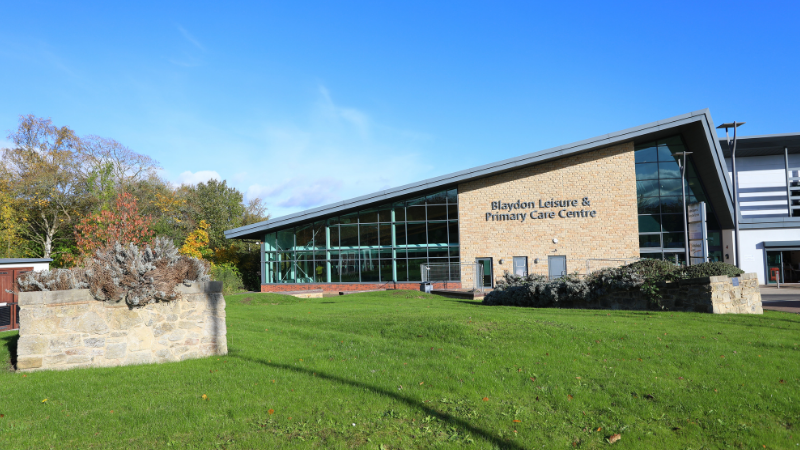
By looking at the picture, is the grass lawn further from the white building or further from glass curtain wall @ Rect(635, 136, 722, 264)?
the white building

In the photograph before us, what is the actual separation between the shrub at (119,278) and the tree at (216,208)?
36.0 meters

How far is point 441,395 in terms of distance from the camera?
238 inches

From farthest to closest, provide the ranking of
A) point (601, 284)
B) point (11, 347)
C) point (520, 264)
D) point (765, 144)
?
point (765, 144)
point (520, 264)
point (601, 284)
point (11, 347)

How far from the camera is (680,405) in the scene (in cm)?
576

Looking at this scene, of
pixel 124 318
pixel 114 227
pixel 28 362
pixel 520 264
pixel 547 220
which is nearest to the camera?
pixel 28 362

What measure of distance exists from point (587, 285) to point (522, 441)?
12.4 metres

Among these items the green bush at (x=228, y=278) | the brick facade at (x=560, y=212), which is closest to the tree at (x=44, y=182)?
the green bush at (x=228, y=278)

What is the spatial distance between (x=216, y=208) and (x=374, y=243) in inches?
765

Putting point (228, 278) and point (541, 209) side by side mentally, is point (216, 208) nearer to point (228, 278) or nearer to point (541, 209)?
point (228, 278)

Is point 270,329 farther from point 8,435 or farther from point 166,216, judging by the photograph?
point 166,216

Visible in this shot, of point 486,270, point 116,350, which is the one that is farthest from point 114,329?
point 486,270

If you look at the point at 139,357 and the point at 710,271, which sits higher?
the point at 710,271

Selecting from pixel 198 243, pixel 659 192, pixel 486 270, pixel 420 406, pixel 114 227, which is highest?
pixel 659 192

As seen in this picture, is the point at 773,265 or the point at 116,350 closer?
the point at 116,350
